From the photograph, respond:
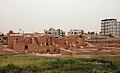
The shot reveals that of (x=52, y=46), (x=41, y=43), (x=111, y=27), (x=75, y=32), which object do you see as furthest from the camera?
(x=75, y=32)

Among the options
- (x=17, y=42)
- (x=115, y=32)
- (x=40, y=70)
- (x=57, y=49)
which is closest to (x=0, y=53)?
(x=17, y=42)

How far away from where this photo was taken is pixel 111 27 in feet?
321

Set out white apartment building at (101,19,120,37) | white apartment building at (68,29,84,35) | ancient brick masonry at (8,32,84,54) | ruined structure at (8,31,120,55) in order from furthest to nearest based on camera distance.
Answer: white apartment building at (68,29,84,35), white apartment building at (101,19,120,37), ancient brick masonry at (8,32,84,54), ruined structure at (8,31,120,55)

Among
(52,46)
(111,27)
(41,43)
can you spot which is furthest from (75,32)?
(52,46)

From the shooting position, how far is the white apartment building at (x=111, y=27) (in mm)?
96250

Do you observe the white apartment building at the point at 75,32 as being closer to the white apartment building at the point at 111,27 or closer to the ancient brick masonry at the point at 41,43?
the white apartment building at the point at 111,27

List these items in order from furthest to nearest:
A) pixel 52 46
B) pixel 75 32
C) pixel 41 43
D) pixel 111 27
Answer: pixel 75 32 → pixel 111 27 → pixel 41 43 → pixel 52 46

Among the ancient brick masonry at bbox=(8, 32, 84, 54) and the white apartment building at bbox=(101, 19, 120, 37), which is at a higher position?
the white apartment building at bbox=(101, 19, 120, 37)

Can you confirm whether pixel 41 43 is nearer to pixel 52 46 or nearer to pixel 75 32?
pixel 52 46

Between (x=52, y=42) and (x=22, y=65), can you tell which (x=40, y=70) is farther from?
(x=52, y=42)

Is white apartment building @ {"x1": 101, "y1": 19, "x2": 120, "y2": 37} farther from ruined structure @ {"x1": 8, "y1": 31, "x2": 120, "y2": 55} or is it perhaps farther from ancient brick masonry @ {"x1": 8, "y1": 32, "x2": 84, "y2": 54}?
ruined structure @ {"x1": 8, "y1": 31, "x2": 120, "y2": 55}

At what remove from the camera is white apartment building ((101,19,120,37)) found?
3789 inches

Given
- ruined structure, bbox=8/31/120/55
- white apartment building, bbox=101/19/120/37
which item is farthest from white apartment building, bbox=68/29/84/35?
ruined structure, bbox=8/31/120/55

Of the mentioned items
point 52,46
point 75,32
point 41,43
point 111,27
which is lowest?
point 52,46
